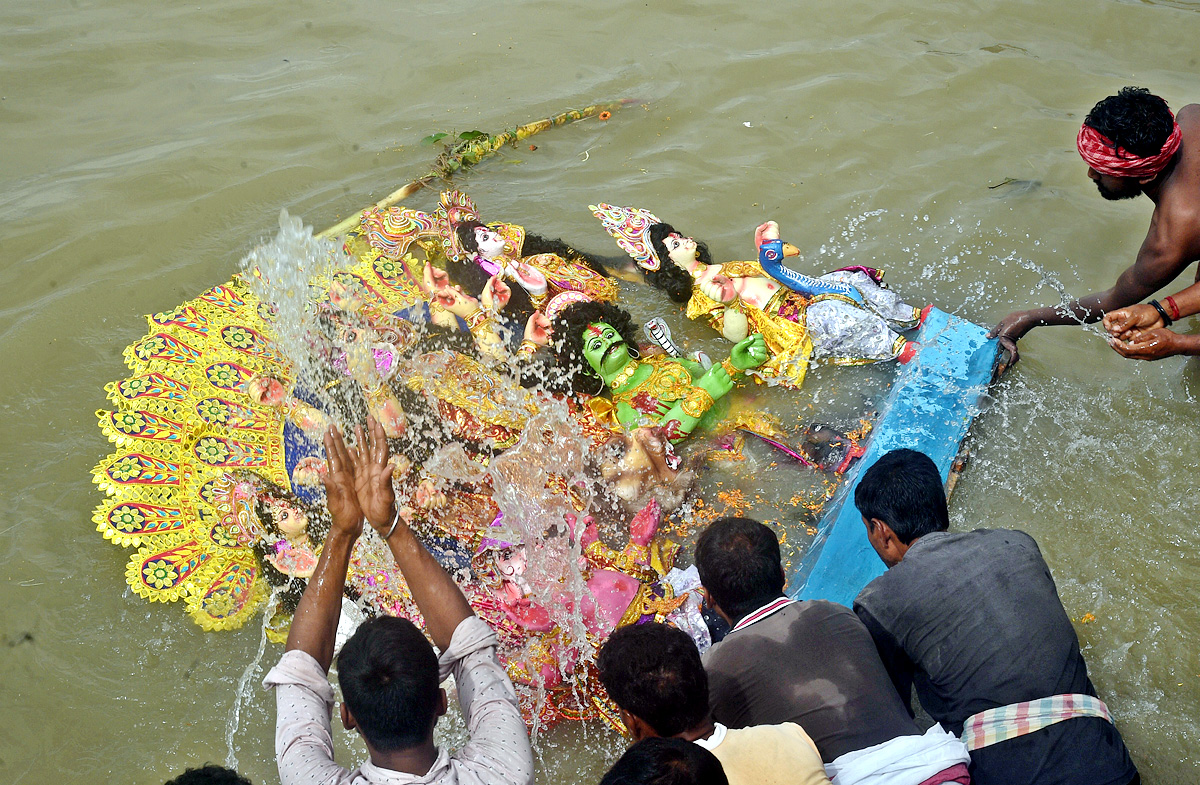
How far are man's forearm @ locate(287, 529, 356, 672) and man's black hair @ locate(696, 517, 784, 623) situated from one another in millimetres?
1220

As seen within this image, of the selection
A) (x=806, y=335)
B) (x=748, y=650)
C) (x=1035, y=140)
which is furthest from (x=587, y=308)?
(x=1035, y=140)

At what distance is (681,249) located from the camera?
16.7 feet

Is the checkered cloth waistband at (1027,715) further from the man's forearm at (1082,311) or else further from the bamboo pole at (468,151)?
the bamboo pole at (468,151)

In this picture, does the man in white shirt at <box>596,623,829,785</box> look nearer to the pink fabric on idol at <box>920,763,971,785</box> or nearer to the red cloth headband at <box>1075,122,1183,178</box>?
the pink fabric on idol at <box>920,763,971,785</box>

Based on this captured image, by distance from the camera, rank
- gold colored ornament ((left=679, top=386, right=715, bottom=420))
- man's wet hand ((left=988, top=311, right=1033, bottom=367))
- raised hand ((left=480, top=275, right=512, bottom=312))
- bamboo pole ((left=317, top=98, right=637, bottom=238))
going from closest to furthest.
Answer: gold colored ornament ((left=679, top=386, right=715, bottom=420)) < man's wet hand ((left=988, top=311, right=1033, bottom=367)) < raised hand ((left=480, top=275, right=512, bottom=312)) < bamboo pole ((left=317, top=98, right=637, bottom=238))

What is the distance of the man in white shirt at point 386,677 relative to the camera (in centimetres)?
216

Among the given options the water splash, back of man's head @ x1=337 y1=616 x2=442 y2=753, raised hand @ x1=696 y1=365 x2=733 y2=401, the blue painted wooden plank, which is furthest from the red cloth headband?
the water splash

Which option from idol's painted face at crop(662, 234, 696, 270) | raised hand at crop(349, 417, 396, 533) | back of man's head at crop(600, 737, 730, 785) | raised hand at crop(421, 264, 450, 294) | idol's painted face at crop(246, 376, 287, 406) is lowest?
idol's painted face at crop(246, 376, 287, 406)

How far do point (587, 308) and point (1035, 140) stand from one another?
171 inches

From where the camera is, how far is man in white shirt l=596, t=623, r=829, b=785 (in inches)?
85.7

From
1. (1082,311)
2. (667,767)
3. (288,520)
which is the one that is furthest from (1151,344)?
(288,520)

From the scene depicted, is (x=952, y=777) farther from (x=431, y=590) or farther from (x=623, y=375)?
(x=623, y=375)

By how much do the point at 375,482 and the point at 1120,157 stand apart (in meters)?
3.75

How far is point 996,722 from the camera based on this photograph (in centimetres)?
251
